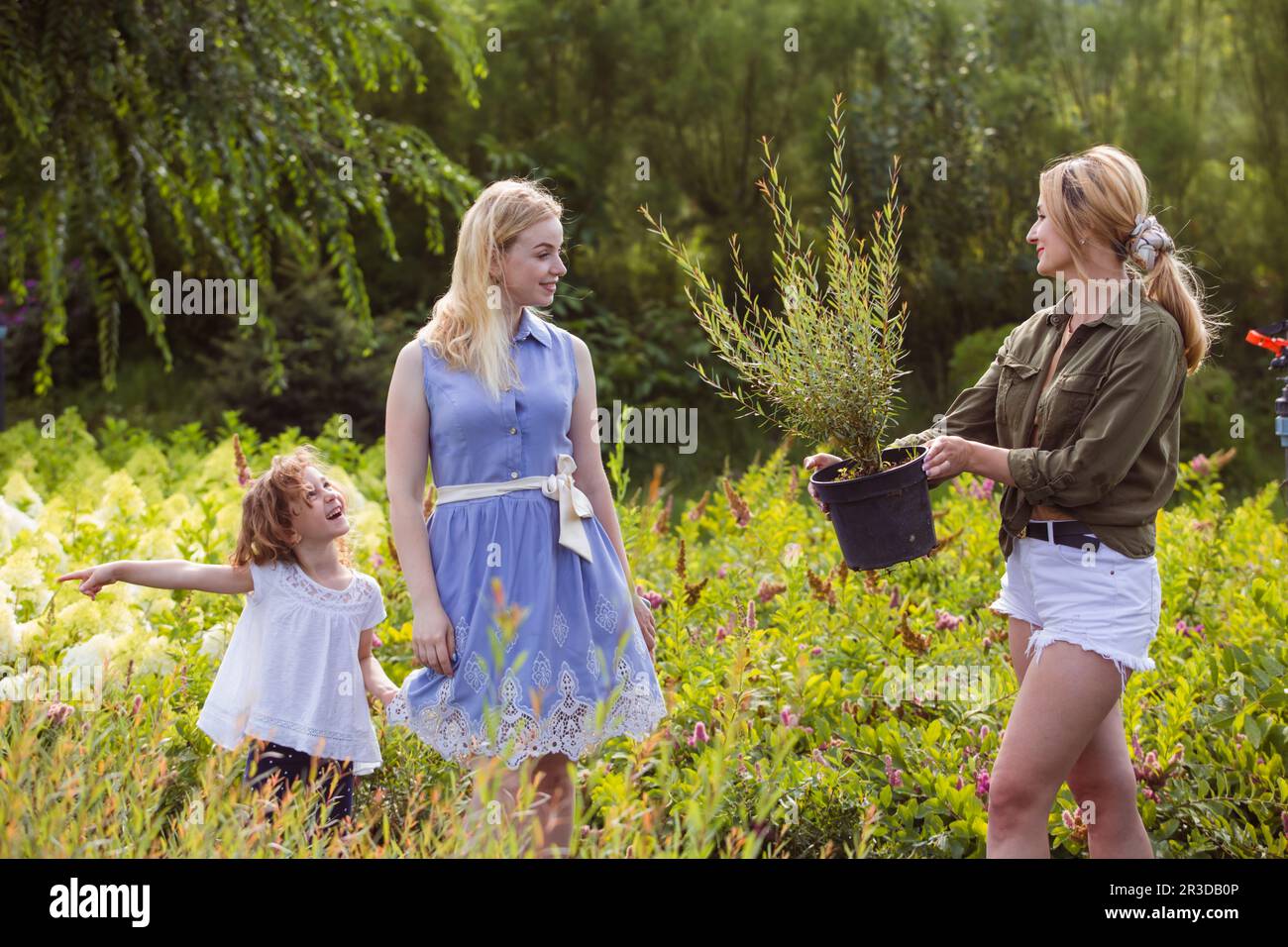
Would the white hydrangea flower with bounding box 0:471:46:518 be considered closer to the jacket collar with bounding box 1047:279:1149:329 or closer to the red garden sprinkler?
the jacket collar with bounding box 1047:279:1149:329

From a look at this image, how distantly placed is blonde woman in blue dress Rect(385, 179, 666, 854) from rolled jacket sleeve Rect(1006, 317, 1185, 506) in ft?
2.85

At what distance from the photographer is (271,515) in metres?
2.99

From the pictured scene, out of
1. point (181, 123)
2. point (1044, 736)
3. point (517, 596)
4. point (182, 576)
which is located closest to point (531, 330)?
point (517, 596)

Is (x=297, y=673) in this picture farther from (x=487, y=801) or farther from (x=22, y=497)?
(x=22, y=497)

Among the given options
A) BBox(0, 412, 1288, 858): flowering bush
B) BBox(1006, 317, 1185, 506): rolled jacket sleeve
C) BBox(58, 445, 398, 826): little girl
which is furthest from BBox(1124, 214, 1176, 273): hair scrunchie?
BBox(58, 445, 398, 826): little girl

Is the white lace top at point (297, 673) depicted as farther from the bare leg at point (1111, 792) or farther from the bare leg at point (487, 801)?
the bare leg at point (1111, 792)

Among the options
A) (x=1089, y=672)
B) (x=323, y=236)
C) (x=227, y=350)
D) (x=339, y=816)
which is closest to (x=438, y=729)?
(x=339, y=816)

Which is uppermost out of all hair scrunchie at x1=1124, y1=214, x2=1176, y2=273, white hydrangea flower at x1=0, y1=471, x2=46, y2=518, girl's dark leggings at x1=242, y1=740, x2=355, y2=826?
hair scrunchie at x1=1124, y1=214, x2=1176, y2=273

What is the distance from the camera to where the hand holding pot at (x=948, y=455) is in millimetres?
2500

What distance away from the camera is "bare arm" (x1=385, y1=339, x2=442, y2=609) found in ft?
8.84

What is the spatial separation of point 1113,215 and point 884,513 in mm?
722

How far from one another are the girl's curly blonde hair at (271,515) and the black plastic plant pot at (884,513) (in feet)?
3.91

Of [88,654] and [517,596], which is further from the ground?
[517,596]

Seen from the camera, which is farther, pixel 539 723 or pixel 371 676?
pixel 371 676
